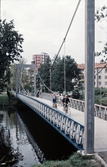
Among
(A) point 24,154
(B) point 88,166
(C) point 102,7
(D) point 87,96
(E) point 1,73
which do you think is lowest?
(A) point 24,154

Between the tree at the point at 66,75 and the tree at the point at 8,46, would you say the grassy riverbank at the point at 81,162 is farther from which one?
the tree at the point at 66,75

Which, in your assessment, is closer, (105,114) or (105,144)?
(105,144)

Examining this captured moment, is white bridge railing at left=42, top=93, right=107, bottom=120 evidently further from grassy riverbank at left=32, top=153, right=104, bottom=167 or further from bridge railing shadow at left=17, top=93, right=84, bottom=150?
grassy riverbank at left=32, top=153, right=104, bottom=167

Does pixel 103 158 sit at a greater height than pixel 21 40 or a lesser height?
lesser

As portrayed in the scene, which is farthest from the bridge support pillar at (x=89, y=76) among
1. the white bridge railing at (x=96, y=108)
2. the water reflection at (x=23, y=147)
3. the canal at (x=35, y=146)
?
the white bridge railing at (x=96, y=108)

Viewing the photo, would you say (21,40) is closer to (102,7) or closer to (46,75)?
(102,7)

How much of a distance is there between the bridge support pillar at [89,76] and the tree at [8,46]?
530 inches

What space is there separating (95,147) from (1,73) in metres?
14.4

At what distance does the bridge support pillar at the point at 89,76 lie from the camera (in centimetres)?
627

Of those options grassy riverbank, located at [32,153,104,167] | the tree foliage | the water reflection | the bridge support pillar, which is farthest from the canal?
the tree foliage

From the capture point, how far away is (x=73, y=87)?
114ft

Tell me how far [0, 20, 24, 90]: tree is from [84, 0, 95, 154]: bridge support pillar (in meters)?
13.4

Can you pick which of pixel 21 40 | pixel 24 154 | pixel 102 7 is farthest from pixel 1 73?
pixel 102 7

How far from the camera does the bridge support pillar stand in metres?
6.27
